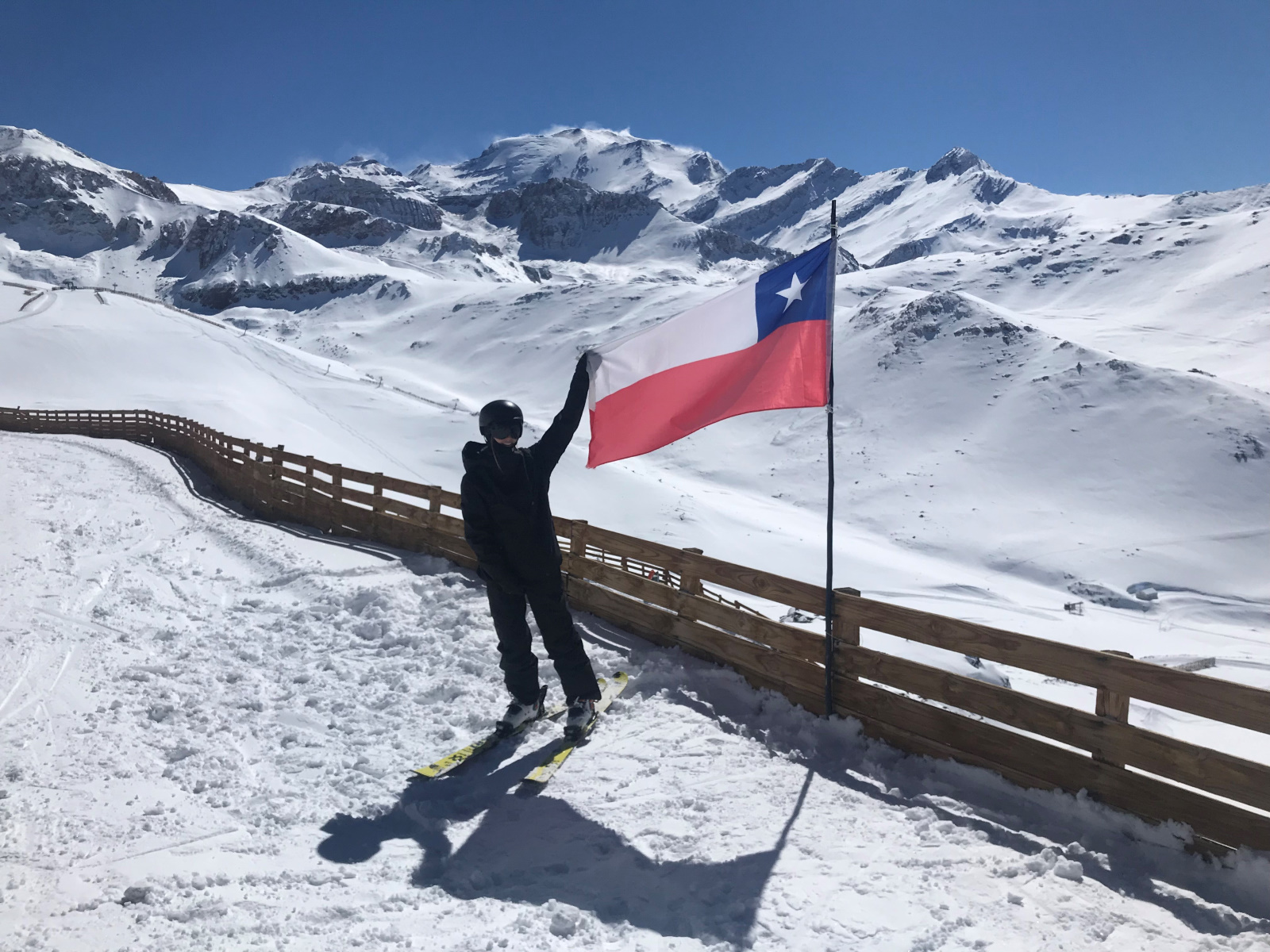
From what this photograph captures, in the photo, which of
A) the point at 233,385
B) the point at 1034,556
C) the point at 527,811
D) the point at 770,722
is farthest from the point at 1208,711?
the point at 233,385

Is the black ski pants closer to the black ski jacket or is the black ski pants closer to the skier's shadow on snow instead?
the black ski jacket

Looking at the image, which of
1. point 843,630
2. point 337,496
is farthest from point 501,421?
point 337,496

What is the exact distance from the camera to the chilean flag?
5273 mm

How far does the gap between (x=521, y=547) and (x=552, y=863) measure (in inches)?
75.5

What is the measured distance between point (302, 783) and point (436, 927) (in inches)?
68.7

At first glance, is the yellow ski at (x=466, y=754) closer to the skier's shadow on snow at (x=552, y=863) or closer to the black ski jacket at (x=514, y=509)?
the skier's shadow on snow at (x=552, y=863)

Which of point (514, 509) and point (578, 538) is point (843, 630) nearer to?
point (514, 509)

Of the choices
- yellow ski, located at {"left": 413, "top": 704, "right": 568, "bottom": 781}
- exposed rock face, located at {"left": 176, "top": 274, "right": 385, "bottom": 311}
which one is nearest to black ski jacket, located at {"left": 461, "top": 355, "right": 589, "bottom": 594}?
yellow ski, located at {"left": 413, "top": 704, "right": 568, "bottom": 781}

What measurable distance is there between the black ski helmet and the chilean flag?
0.74 meters

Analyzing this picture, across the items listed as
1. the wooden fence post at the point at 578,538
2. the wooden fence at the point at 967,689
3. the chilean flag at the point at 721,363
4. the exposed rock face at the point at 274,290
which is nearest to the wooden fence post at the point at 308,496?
the wooden fence at the point at 967,689

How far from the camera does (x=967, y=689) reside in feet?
15.5

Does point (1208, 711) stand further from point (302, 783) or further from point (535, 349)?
point (535, 349)

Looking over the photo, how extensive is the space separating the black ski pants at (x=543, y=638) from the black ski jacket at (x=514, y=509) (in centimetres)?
14

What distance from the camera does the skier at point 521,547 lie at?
16.2ft
